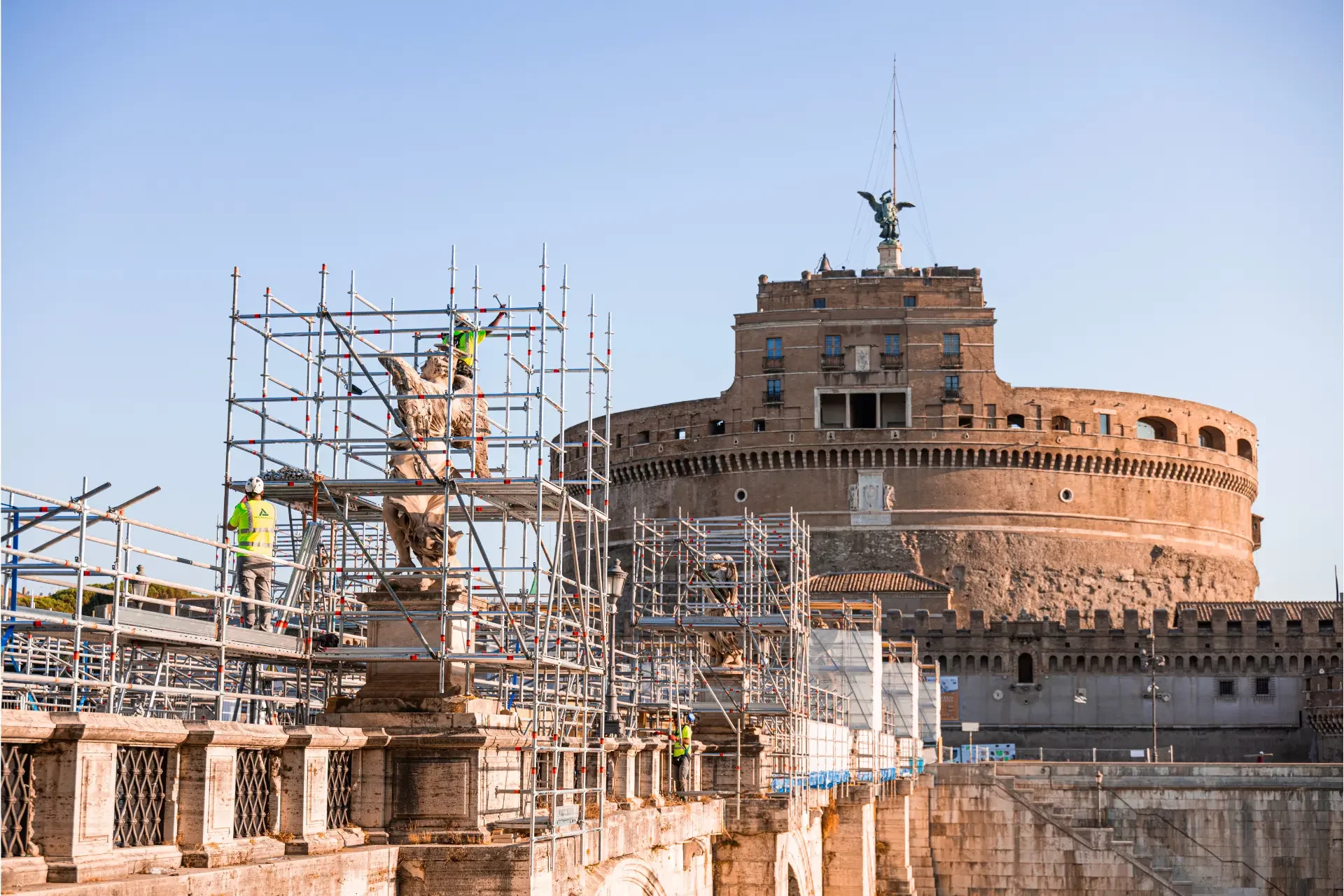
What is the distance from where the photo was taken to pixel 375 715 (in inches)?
363

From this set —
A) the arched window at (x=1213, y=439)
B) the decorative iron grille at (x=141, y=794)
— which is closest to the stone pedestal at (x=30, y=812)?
the decorative iron grille at (x=141, y=794)

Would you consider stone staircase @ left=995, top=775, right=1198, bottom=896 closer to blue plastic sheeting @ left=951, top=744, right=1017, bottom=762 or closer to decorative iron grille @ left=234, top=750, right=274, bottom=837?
blue plastic sheeting @ left=951, top=744, right=1017, bottom=762

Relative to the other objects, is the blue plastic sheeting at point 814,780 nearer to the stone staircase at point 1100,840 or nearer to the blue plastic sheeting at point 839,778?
the blue plastic sheeting at point 839,778

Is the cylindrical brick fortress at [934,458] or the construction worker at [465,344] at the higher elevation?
the cylindrical brick fortress at [934,458]

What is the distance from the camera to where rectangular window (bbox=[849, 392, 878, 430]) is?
192 ft

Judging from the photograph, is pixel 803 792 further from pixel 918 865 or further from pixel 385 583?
pixel 918 865

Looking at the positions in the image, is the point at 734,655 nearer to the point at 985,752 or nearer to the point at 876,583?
the point at 985,752

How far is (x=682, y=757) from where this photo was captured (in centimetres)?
1577

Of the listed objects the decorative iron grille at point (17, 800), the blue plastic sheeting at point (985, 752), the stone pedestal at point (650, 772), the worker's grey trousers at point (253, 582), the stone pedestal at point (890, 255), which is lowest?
the blue plastic sheeting at point (985, 752)

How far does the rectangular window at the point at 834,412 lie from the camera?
58688 millimetres

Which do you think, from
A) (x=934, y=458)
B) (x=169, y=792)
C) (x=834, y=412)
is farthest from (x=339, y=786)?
(x=834, y=412)

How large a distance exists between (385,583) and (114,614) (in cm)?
162

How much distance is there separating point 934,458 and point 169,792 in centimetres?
5174

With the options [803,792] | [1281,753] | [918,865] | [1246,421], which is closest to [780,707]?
[803,792]
